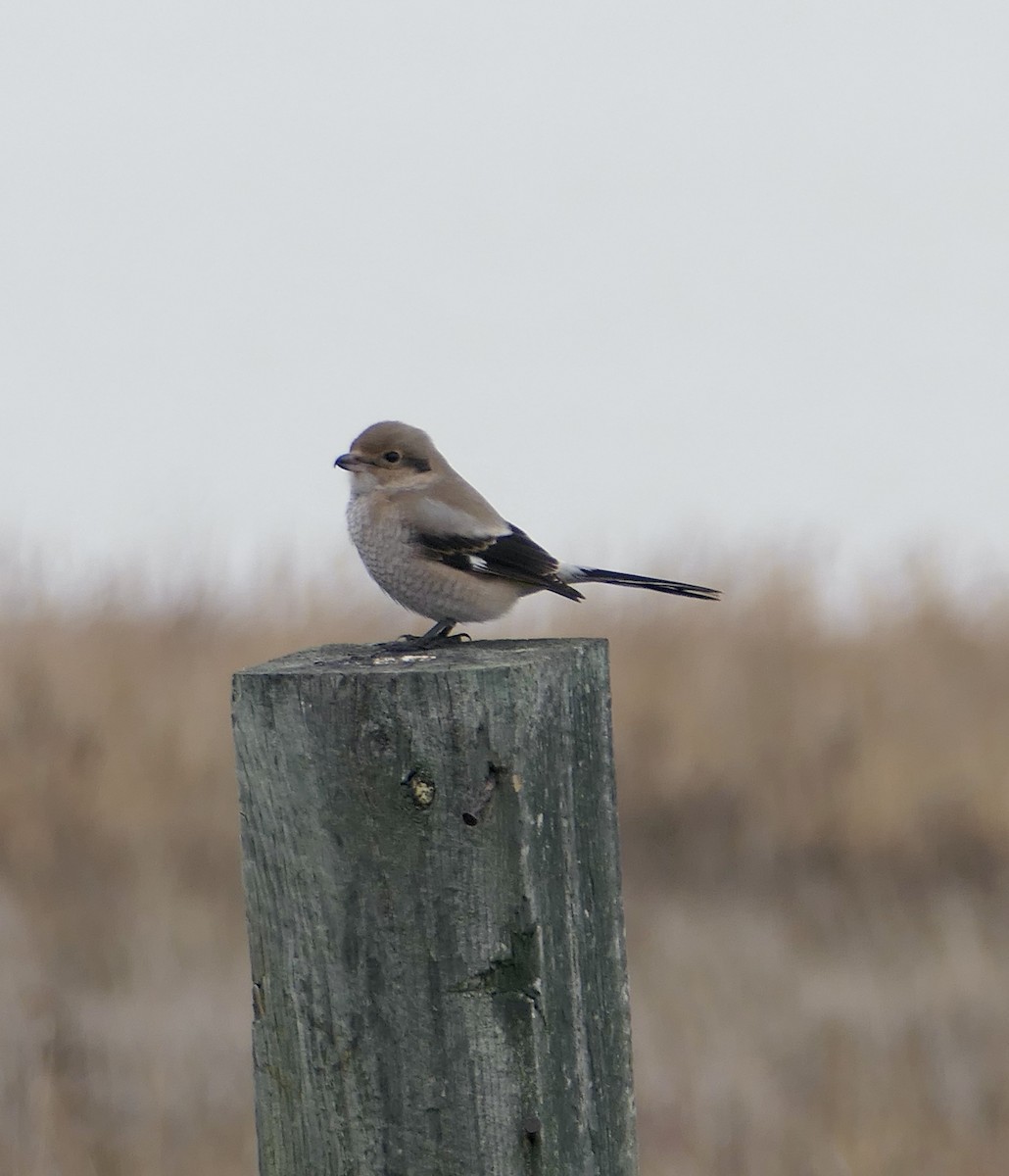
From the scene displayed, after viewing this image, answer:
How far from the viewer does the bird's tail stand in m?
3.07

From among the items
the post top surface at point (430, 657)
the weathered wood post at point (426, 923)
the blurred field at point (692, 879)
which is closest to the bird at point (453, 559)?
the post top surface at point (430, 657)

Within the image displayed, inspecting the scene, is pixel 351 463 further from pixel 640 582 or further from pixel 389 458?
pixel 640 582

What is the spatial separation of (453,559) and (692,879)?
13.0ft

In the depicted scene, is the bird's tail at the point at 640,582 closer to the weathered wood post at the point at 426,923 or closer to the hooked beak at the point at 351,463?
the hooked beak at the point at 351,463

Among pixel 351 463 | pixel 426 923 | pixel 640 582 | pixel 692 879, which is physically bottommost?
pixel 692 879

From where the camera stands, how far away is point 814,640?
326 inches

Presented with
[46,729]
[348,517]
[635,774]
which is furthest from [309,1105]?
[635,774]

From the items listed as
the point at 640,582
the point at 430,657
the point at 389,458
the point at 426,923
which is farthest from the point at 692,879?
the point at 426,923

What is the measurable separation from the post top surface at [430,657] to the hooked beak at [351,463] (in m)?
1.58

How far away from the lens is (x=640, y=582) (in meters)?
3.21

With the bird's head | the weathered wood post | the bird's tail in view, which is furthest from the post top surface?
the bird's head

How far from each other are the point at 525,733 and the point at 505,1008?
1.00ft

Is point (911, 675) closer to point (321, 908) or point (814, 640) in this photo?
point (814, 640)

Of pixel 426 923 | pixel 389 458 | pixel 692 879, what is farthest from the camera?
pixel 692 879
